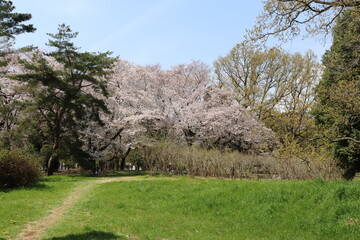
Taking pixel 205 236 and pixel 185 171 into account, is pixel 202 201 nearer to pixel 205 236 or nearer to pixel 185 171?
pixel 205 236

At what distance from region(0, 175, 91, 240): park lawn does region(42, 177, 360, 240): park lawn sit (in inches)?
36.0

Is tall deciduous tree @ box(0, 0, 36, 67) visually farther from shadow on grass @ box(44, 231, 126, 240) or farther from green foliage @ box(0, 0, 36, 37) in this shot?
shadow on grass @ box(44, 231, 126, 240)

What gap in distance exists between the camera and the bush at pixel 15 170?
14.1m

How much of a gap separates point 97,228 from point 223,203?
418cm

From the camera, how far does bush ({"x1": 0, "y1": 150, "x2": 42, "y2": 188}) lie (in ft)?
46.2

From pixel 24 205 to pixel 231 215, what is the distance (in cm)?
699

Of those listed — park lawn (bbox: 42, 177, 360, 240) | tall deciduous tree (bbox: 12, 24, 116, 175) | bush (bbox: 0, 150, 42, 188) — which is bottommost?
park lawn (bbox: 42, 177, 360, 240)

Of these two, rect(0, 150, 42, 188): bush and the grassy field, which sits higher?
rect(0, 150, 42, 188): bush

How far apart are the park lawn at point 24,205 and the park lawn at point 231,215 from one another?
915 millimetres

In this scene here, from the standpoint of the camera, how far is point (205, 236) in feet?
21.6

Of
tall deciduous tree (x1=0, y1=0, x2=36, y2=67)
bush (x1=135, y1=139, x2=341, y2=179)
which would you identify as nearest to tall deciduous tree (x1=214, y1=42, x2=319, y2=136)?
bush (x1=135, y1=139, x2=341, y2=179)

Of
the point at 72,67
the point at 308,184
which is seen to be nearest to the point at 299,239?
the point at 308,184

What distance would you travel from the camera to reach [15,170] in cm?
1431

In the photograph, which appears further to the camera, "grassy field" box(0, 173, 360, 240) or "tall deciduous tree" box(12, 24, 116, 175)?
"tall deciduous tree" box(12, 24, 116, 175)
